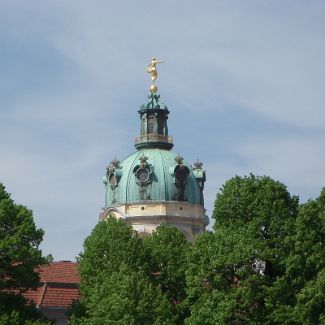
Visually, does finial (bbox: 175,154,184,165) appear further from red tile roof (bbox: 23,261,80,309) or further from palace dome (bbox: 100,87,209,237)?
red tile roof (bbox: 23,261,80,309)

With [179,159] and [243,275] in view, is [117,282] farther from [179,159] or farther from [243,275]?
[179,159]

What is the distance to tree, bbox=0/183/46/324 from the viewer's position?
63.5 meters

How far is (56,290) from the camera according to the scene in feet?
261

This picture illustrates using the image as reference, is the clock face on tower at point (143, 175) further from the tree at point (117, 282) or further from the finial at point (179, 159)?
the tree at point (117, 282)

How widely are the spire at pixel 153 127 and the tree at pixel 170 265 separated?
43687 mm

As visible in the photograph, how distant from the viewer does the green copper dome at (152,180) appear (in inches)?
4363

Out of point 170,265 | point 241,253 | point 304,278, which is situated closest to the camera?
point 304,278

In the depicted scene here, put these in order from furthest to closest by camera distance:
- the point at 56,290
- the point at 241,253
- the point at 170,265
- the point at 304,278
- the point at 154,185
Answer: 1. the point at 154,185
2. the point at 56,290
3. the point at 170,265
4. the point at 241,253
5. the point at 304,278

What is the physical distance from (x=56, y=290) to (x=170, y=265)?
13341mm

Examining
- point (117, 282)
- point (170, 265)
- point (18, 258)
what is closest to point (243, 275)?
point (117, 282)

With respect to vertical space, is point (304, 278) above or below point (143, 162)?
below

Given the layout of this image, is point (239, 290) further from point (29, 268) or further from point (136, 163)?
point (136, 163)

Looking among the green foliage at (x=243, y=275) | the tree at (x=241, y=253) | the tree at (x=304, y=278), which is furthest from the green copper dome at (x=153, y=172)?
the tree at (x=304, y=278)

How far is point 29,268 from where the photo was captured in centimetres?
6391
